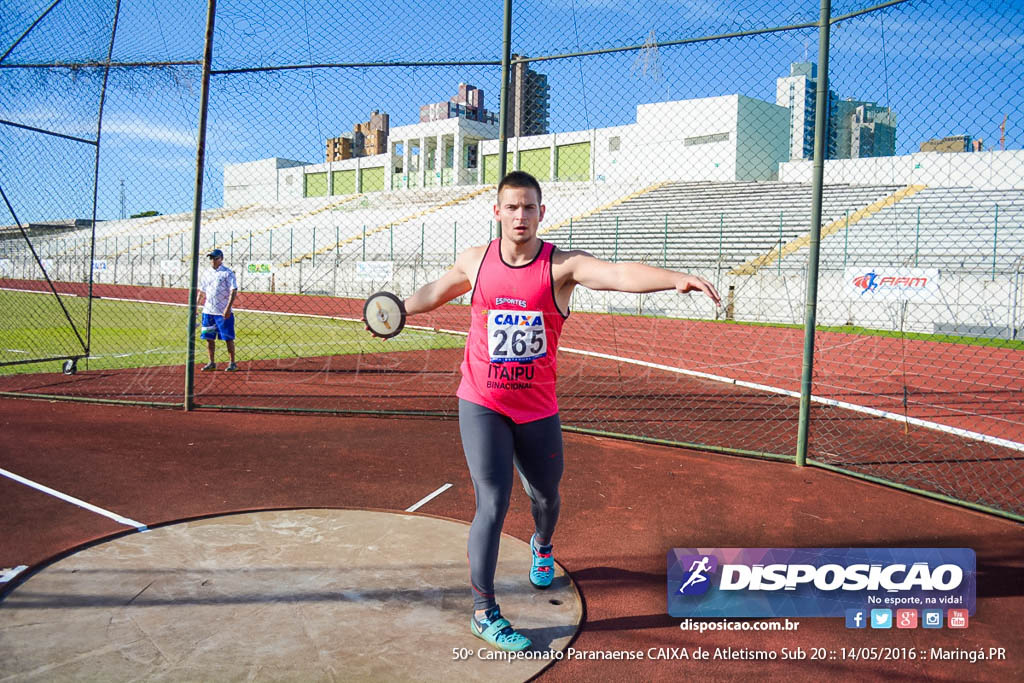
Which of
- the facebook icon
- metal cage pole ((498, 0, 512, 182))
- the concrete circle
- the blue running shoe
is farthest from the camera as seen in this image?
metal cage pole ((498, 0, 512, 182))

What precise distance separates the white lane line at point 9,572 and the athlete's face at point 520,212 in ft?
10.2

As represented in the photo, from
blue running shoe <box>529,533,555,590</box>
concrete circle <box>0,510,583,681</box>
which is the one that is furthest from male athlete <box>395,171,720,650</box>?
blue running shoe <box>529,533,555,590</box>

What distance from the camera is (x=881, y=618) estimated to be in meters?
3.63

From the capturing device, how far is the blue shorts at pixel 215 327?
1142 centimetres

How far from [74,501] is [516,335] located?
364 centimetres

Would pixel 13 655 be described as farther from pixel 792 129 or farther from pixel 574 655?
pixel 792 129

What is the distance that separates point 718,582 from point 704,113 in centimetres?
4106

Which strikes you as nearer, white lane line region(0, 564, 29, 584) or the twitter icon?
the twitter icon

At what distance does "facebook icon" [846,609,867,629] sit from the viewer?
3.57 metres

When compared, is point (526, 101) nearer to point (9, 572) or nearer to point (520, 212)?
point (520, 212)

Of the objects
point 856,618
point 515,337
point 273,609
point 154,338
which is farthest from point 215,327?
point 856,618

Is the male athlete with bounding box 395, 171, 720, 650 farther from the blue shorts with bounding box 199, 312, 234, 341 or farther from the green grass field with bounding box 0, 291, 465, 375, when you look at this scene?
the green grass field with bounding box 0, 291, 465, 375

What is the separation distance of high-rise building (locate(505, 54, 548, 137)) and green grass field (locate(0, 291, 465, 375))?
7.64 metres

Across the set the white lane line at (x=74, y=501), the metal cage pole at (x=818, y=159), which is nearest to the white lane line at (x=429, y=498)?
the white lane line at (x=74, y=501)
